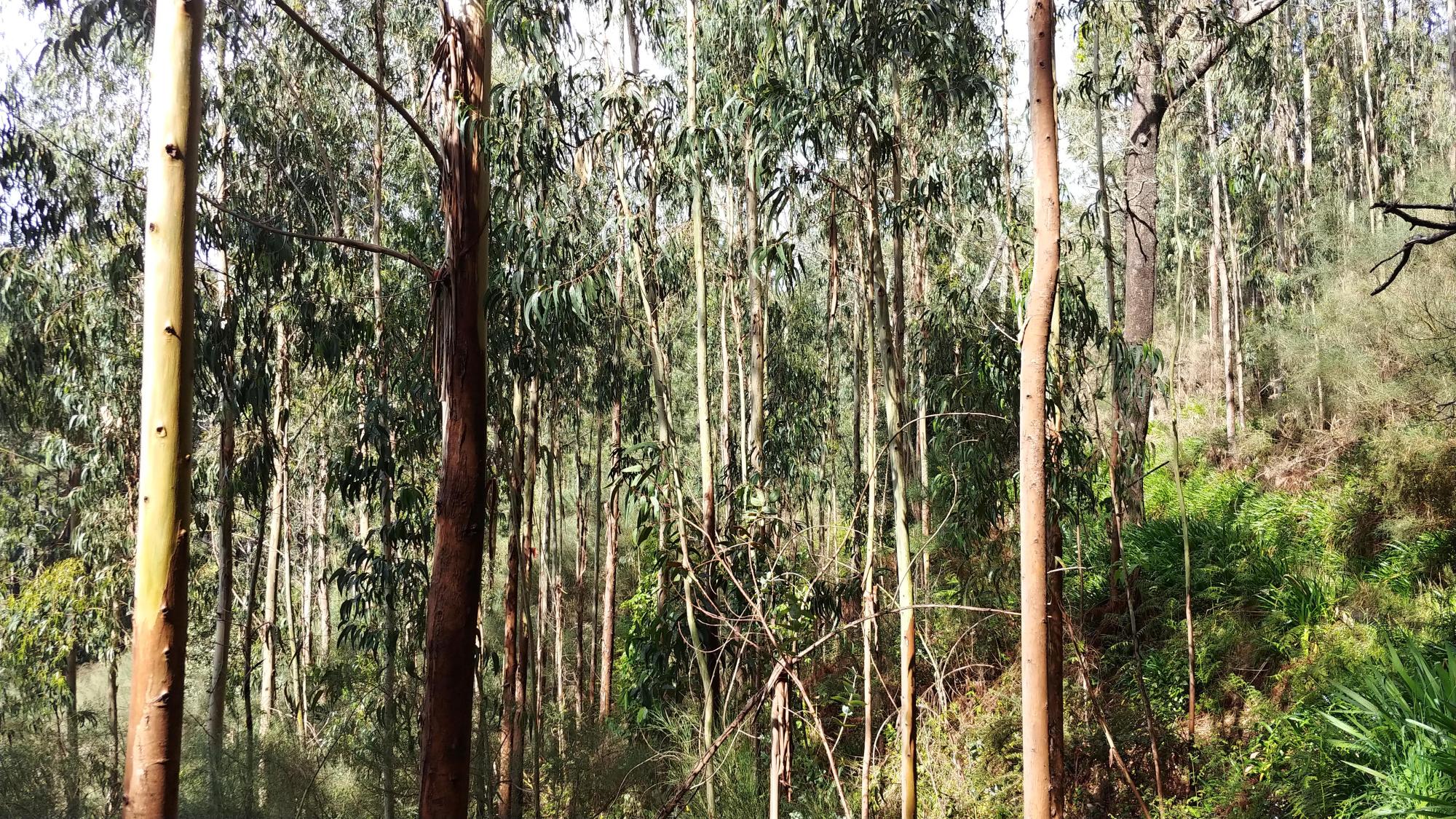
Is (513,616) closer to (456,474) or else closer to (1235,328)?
(456,474)

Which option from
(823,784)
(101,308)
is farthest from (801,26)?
(101,308)

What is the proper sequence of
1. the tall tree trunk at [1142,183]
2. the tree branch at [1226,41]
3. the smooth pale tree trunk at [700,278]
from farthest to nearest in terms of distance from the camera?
the tall tree trunk at [1142,183] < the tree branch at [1226,41] < the smooth pale tree trunk at [700,278]

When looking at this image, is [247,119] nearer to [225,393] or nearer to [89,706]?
[225,393]

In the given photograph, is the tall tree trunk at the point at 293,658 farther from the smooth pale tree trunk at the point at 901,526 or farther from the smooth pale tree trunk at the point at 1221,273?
the smooth pale tree trunk at the point at 1221,273

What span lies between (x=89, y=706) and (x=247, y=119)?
34.9ft

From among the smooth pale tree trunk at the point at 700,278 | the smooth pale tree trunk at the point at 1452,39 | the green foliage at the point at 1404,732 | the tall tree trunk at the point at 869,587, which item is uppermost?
the smooth pale tree trunk at the point at 1452,39

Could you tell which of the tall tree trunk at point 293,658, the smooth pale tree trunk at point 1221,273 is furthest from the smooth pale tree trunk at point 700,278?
the smooth pale tree trunk at point 1221,273

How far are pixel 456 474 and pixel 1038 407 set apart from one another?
1.91 meters

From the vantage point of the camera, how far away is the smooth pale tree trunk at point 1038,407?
280 centimetres

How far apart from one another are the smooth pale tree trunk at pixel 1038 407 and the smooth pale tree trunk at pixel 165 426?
2303mm

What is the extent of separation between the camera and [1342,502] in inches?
303

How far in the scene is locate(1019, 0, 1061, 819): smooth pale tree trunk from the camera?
2.80 meters

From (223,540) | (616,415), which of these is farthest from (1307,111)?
(223,540)

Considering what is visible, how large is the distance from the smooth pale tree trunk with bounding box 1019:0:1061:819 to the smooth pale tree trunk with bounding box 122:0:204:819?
7.55ft
